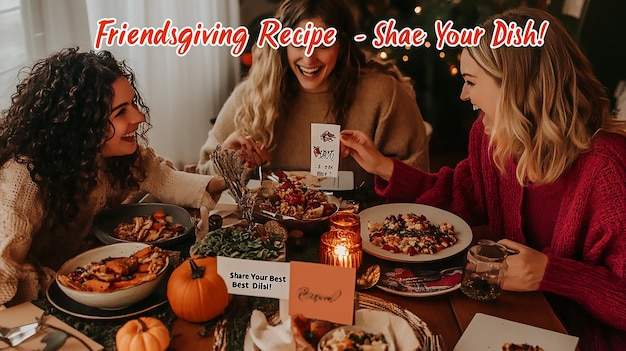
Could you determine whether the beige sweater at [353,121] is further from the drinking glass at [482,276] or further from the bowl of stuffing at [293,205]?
the drinking glass at [482,276]

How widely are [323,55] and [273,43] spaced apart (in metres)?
0.20

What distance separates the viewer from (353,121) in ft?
7.65

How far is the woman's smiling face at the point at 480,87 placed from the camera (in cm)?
150

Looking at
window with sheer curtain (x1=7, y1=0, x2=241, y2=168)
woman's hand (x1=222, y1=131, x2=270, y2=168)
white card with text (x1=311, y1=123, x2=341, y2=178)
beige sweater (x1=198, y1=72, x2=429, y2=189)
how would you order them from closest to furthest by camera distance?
white card with text (x1=311, y1=123, x2=341, y2=178), woman's hand (x1=222, y1=131, x2=270, y2=168), window with sheer curtain (x1=7, y1=0, x2=241, y2=168), beige sweater (x1=198, y1=72, x2=429, y2=189)

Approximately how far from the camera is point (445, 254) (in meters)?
1.42

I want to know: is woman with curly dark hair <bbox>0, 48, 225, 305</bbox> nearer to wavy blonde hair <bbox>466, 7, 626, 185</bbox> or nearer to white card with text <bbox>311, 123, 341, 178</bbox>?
white card with text <bbox>311, 123, 341, 178</bbox>

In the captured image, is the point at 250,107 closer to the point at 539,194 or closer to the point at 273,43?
the point at 273,43

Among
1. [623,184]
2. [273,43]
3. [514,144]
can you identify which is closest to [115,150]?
[273,43]

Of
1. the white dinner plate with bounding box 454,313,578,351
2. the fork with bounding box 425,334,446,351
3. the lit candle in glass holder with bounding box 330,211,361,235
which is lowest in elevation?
the white dinner plate with bounding box 454,313,578,351

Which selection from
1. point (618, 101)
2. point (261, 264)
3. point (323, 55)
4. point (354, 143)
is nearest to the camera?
point (261, 264)

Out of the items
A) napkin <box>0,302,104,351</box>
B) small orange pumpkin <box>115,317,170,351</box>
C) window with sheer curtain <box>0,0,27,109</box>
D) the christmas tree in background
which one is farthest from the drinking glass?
the christmas tree in background

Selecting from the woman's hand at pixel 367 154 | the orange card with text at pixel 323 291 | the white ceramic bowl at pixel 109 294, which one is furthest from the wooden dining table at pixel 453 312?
the woman's hand at pixel 367 154

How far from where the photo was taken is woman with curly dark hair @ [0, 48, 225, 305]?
4.29 ft

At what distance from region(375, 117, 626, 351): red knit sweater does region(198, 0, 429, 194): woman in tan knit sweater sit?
0.62 metres
